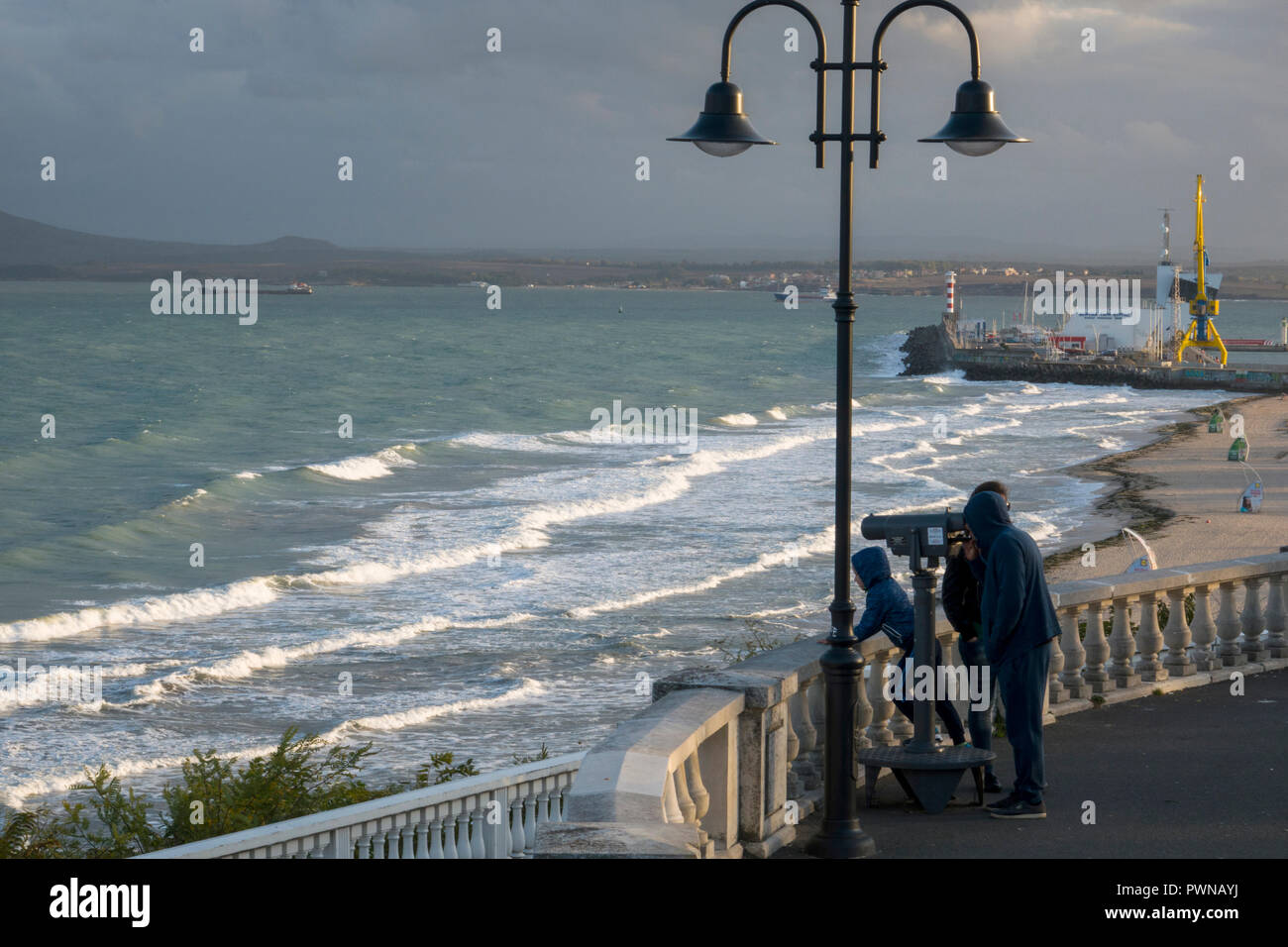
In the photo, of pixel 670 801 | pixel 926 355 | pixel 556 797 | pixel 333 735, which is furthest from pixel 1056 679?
pixel 926 355

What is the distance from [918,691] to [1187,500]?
33565 mm

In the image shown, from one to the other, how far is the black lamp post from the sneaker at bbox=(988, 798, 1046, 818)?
0.90 m

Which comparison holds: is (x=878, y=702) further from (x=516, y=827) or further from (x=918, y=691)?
(x=516, y=827)

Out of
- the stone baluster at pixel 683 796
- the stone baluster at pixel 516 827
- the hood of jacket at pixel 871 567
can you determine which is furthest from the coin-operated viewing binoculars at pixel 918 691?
the stone baluster at pixel 516 827

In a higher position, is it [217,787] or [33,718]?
[217,787]

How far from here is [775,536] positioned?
102 ft

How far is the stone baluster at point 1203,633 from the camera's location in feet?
33.5

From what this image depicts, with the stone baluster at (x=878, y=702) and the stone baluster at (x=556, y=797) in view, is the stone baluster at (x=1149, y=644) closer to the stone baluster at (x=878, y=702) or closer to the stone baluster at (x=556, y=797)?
the stone baluster at (x=878, y=702)

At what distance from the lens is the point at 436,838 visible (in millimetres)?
7758

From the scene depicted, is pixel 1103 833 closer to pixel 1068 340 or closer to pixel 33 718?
pixel 33 718

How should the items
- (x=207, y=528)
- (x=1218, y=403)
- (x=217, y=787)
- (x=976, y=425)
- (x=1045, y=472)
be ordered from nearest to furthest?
(x=217, y=787) < (x=207, y=528) < (x=1045, y=472) < (x=976, y=425) < (x=1218, y=403)

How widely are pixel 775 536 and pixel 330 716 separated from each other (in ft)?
49.1
